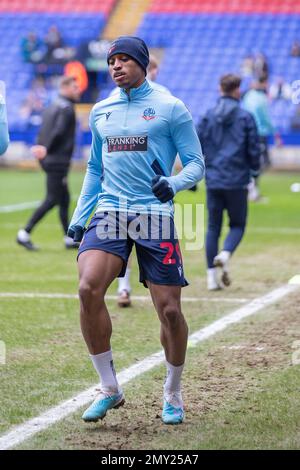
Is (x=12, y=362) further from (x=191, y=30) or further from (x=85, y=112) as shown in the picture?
(x=191, y=30)

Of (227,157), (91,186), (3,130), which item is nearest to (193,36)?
(227,157)

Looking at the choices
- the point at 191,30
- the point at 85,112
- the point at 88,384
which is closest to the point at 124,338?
the point at 88,384

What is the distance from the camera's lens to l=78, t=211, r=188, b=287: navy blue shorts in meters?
5.59

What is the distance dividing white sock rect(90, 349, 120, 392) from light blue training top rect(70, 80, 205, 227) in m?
0.84

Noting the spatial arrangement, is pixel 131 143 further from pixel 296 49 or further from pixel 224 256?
pixel 296 49

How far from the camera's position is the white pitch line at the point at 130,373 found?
5.38 m

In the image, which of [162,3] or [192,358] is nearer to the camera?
[192,358]

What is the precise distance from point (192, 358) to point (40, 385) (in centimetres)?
131

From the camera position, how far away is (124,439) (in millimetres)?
5281

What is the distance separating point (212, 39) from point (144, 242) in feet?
91.3

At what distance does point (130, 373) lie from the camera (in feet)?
22.5

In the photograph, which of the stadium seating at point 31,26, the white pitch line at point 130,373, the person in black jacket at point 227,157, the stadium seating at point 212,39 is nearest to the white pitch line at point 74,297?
the white pitch line at point 130,373

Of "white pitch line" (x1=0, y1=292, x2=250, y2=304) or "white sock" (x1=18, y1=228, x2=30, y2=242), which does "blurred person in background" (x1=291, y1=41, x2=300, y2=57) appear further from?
"white pitch line" (x1=0, y1=292, x2=250, y2=304)

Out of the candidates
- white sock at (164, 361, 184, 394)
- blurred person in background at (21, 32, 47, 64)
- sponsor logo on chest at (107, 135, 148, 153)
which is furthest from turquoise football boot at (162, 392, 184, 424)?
blurred person in background at (21, 32, 47, 64)
